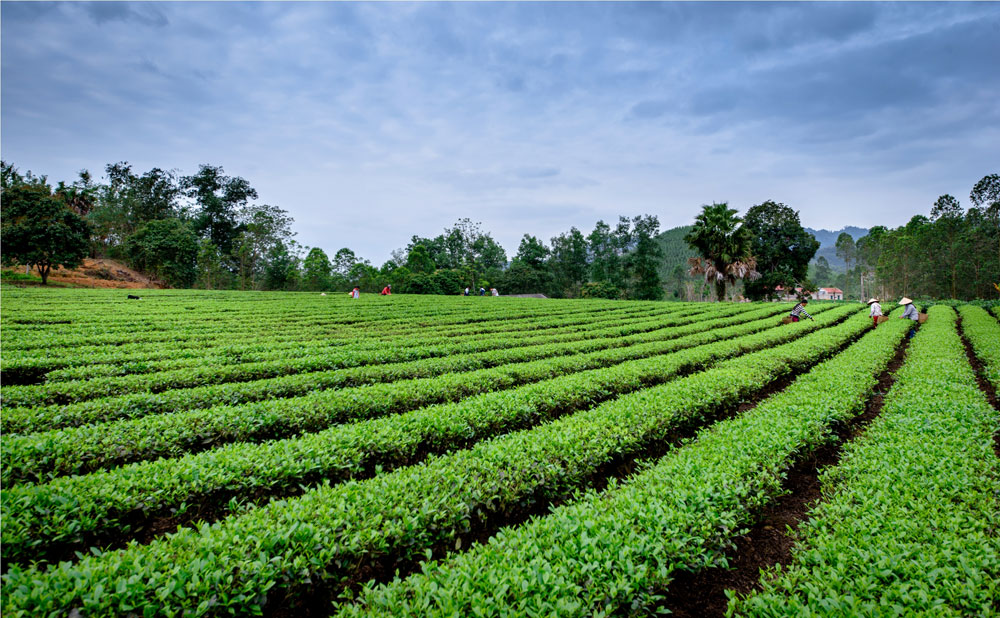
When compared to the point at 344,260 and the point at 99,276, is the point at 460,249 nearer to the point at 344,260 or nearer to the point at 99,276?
the point at 344,260

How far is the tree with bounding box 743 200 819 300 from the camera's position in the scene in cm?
4966

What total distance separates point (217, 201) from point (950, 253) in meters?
95.3

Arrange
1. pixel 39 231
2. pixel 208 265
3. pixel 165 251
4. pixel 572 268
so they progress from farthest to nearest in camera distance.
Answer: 1. pixel 572 268
2. pixel 208 265
3. pixel 165 251
4. pixel 39 231

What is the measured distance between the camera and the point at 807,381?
28.1 ft

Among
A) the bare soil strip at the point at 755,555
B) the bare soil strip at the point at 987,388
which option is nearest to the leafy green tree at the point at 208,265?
the bare soil strip at the point at 755,555

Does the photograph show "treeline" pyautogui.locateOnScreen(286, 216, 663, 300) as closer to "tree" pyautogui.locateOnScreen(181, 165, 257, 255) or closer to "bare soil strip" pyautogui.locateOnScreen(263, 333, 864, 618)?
"tree" pyautogui.locateOnScreen(181, 165, 257, 255)

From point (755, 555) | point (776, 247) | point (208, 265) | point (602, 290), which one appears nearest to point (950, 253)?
point (776, 247)

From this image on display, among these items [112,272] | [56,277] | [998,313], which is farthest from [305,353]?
[112,272]

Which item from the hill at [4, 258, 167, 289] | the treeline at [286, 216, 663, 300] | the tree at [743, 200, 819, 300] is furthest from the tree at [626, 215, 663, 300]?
the hill at [4, 258, 167, 289]

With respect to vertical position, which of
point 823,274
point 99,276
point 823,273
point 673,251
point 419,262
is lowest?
point 99,276

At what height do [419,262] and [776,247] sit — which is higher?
[776,247]

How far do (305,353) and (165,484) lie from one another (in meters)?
7.52

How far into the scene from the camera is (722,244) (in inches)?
1559

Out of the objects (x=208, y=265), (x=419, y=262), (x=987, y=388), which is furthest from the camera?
(x=419, y=262)
